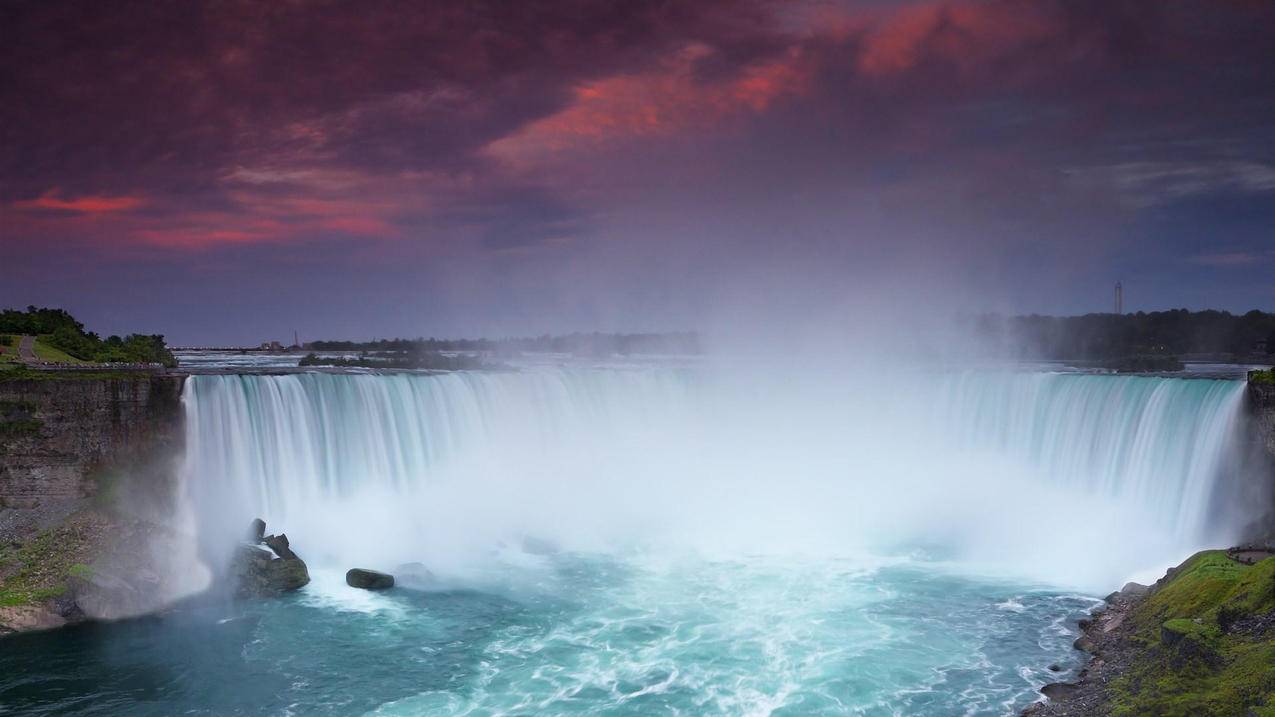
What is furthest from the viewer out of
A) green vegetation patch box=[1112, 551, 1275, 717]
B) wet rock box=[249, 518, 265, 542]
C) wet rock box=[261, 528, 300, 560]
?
wet rock box=[249, 518, 265, 542]

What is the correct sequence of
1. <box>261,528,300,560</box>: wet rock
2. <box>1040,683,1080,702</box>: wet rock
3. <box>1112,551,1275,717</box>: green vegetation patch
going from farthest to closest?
<box>261,528,300,560</box>: wet rock, <box>1040,683,1080,702</box>: wet rock, <box>1112,551,1275,717</box>: green vegetation patch

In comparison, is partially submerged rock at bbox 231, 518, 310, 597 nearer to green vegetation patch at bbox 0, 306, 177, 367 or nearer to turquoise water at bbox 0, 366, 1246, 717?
turquoise water at bbox 0, 366, 1246, 717

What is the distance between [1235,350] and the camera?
50406 mm

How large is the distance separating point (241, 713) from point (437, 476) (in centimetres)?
1490

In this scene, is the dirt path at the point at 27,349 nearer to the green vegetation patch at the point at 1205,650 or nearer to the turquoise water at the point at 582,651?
the turquoise water at the point at 582,651

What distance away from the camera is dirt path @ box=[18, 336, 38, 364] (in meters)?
26.7

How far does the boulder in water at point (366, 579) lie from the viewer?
2167cm

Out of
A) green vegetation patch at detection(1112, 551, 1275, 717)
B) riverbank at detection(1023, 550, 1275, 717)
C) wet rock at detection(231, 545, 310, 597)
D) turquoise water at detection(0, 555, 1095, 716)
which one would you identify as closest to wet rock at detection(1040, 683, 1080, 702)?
riverbank at detection(1023, 550, 1275, 717)

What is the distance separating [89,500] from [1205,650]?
26222 mm

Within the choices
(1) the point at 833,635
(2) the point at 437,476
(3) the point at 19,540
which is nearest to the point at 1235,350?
(1) the point at 833,635

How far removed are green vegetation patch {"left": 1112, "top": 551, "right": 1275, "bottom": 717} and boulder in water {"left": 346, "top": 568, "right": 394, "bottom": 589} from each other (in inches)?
683

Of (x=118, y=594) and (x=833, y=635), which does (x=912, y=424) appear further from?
(x=118, y=594)

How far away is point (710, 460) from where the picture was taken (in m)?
35.8

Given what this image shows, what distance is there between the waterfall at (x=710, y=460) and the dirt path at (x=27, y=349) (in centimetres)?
737
